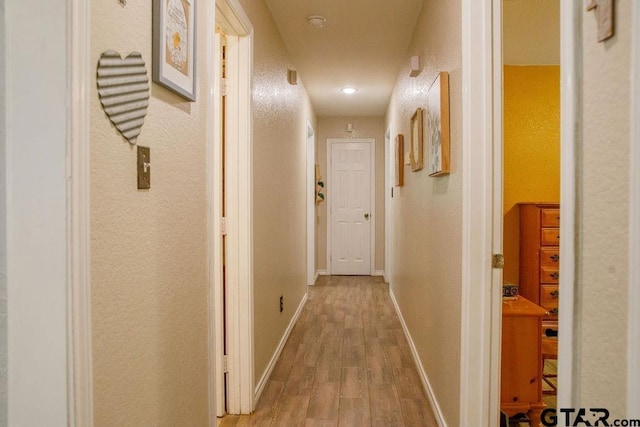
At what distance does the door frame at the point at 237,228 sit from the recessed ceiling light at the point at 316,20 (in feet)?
2.80

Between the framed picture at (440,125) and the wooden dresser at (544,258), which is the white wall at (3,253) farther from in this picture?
the wooden dresser at (544,258)

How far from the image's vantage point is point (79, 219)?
0.78 metres

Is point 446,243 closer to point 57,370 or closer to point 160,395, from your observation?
point 160,395

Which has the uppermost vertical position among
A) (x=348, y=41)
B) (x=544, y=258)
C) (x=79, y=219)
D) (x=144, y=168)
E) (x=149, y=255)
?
(x=348, y=41)

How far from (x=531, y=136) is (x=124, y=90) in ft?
11.7

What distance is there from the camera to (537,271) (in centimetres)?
323

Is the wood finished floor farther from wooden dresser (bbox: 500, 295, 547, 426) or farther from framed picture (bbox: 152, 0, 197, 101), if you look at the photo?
framed picture (bbox: 152, 0, 197, 101)

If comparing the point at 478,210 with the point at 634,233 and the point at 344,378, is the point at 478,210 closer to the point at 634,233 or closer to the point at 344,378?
the point at 634,233

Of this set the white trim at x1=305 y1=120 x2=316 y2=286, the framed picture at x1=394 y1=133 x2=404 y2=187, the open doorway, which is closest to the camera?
the open doorway

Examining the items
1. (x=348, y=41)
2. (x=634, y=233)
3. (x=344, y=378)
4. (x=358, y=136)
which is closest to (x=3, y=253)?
(x=634, y=233)

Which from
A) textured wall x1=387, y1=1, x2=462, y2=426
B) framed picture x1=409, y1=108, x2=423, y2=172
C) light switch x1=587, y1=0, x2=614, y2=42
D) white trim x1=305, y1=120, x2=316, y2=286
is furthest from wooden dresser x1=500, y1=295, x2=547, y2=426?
white trim x1=305, y1=120, x2=316, y2=286

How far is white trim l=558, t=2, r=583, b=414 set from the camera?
2.48ft

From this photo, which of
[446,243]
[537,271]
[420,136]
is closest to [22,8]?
[446,243]

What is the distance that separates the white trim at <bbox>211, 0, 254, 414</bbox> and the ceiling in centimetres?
81
